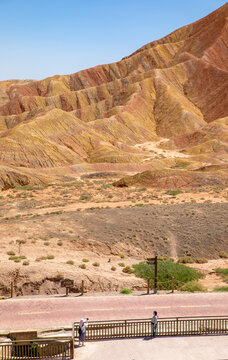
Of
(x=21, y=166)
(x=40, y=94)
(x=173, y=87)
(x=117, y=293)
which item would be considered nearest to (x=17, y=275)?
(x=117, y=293)

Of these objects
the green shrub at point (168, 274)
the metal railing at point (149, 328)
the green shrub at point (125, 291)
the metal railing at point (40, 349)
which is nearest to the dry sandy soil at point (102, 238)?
the green shrub at point (168, 274)

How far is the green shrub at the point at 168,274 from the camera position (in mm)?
20994

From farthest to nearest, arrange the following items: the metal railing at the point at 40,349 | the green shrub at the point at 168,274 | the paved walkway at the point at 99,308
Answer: the green shrub at the point at 168,274
the paved walkway at the point at 99,308
the metal railing at the point at 40,349

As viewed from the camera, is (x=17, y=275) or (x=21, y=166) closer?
(x=17, y=275)

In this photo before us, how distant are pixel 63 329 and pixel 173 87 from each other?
104897 millimetres

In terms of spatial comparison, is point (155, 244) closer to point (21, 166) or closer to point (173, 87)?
point (21, 166)

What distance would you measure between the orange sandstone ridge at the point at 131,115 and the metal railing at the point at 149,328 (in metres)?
43.7

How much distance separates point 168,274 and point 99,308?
689 cm

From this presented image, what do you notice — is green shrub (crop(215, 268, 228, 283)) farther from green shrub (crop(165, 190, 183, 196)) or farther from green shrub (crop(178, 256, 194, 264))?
green shrub (crop(165, 190, 183, 196))

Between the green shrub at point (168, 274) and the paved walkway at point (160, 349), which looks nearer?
the paved walkway at point (160, 349)

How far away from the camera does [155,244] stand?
93.3 ft

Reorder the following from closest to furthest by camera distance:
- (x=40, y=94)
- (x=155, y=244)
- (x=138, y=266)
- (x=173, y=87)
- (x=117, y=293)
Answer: (x=117, y=293), (x=138, y=266), (x=155, y=244), (x=173, y=87), (x=40, y=94)

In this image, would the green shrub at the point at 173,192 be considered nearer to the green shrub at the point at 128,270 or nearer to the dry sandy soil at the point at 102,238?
the dry sandy soil at the point at 102,238

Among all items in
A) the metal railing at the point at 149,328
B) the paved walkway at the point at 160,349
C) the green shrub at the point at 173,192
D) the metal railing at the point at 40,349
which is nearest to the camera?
the metal railing at the point at 40,349
